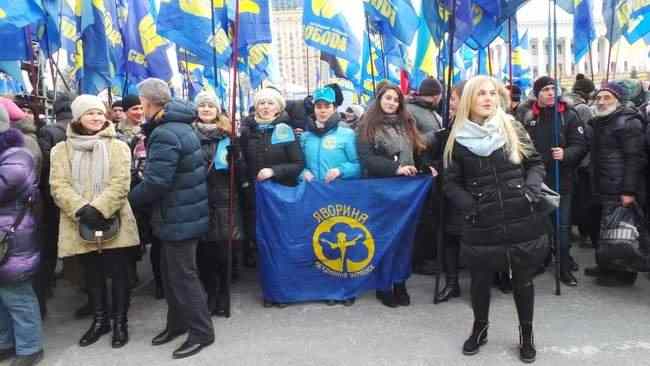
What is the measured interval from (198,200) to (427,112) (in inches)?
103

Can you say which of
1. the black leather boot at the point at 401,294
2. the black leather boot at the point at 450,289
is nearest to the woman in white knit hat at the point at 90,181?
the black leather boot at the point at 401,294

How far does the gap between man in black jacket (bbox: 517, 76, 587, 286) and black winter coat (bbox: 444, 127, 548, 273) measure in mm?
1469

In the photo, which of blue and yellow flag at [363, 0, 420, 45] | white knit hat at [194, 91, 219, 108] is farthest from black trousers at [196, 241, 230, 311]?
blue and yellow flag at [363, 0, 420, 45]

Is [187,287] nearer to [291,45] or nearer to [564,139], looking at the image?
[564,139]

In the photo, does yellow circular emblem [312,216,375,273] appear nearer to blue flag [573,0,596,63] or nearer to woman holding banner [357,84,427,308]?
woman holding banner [357,84,427,308]

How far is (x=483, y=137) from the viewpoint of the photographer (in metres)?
3.42

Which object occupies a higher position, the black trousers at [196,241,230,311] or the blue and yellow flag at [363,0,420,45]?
the blue and yellow flag at [363,0,420,45]

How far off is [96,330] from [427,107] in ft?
11.7

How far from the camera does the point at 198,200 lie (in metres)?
3.77

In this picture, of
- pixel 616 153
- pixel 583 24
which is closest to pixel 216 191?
pixel 616 153

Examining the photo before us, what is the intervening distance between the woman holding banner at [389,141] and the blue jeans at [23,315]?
2.61 m

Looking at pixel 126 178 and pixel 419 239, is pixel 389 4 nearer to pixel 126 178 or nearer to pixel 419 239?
pixel 419 239

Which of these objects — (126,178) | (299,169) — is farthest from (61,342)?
(299,169)

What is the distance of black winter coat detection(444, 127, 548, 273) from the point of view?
3.38m
